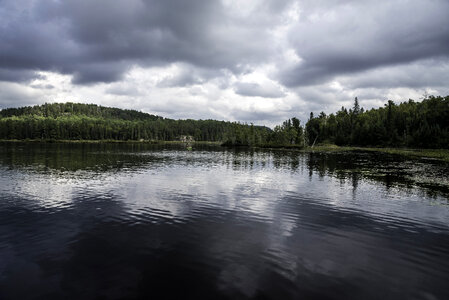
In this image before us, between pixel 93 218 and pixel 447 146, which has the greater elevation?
pixel 447 146

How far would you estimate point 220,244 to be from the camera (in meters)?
16.5

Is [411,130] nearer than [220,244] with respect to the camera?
No

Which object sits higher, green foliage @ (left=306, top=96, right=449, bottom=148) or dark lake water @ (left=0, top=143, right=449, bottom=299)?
green foliage @ (left=306, top=96, right=449, bottom=148)

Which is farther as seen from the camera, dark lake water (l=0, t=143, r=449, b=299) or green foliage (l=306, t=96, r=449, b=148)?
green foliage (l=306, t=96, r=449, b=148)

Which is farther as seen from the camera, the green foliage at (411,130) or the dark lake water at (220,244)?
the green foliage at (411,130)

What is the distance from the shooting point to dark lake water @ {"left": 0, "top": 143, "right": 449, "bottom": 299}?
1175cm

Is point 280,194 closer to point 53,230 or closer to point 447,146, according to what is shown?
point 53,230

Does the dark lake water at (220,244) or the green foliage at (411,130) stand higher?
the green foliage at (411,130)

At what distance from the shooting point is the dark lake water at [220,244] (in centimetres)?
1175

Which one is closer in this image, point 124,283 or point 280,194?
point 124,283

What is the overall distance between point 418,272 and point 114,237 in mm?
18310

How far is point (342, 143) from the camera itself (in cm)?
18200

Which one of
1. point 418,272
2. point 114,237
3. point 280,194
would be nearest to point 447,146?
point 280,194

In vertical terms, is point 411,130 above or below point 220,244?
above
